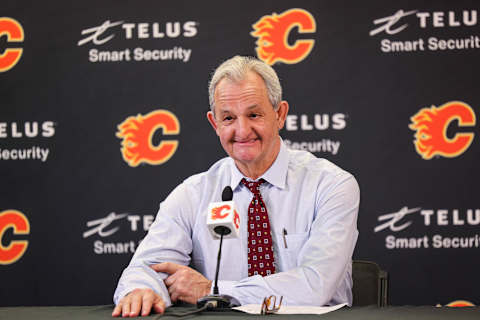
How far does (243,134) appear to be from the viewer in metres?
2.31

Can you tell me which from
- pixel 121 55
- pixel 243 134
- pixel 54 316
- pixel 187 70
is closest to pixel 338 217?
pixel 243 134

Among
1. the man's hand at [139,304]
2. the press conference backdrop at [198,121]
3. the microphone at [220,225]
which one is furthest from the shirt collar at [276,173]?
the press conference backdrop at [198,121]

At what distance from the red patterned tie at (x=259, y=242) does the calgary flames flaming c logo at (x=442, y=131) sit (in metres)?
1.80

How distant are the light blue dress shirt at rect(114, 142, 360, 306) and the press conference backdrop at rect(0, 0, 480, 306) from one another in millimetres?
1382

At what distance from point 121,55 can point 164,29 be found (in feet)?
1.11

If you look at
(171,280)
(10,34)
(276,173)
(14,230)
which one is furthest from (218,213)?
(10,34)

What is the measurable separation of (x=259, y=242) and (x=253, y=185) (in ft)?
0.80

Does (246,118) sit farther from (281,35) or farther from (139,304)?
(281,35)

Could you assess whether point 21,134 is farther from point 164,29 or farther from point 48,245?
point 164,29

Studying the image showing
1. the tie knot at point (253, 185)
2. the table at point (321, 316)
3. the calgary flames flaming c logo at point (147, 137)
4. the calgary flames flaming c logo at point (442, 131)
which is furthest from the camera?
the calgary flames flaming c logo at point (147, 137)

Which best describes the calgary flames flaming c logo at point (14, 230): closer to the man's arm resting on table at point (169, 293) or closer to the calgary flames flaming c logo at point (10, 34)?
the calgary flames flaming c logo at point (10, 34)

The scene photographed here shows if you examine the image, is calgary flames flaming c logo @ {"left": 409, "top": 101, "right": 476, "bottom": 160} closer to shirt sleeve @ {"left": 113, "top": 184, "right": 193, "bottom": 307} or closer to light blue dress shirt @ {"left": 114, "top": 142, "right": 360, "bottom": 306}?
light blue dress shirt @ {"left": 114, "top": 142, "right": 360, "bottom": 306}

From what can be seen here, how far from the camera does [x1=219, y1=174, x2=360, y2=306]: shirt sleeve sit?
1998 millimetres

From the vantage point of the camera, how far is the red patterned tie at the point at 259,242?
2324 mm
